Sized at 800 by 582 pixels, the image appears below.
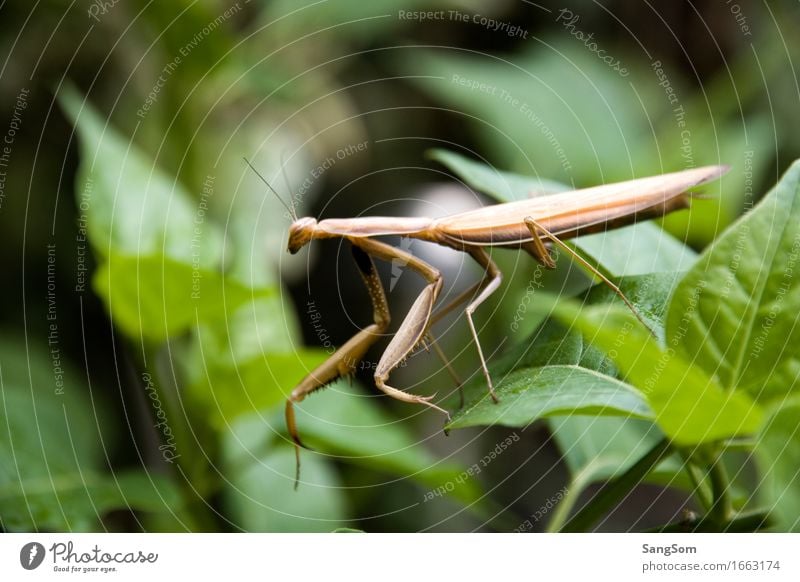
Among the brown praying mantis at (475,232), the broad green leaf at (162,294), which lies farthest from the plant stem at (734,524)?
the broad green leaf at (162,294)

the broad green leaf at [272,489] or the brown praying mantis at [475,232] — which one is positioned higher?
the brown praying mantis at [475,232]

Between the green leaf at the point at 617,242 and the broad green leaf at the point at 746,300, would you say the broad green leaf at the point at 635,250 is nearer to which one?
the green leaf at the point at 617,242

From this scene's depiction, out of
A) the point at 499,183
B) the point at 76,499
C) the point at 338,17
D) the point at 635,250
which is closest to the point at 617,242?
the point at 635,250

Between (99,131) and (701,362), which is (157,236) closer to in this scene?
(99,131)

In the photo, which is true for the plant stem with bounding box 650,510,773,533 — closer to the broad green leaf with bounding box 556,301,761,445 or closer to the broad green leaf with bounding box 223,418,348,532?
the broad green leaf with bounding box 556,301,761,445

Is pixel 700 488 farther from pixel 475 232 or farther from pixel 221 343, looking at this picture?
pixel 221 343
